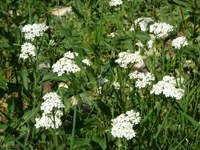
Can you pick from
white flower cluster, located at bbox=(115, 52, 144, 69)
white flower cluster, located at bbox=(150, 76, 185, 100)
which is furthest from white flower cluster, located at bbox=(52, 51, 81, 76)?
white flower cluster, located at bbox=(150, 76, 185, 100)

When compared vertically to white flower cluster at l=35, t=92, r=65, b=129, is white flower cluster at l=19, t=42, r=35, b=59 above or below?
above

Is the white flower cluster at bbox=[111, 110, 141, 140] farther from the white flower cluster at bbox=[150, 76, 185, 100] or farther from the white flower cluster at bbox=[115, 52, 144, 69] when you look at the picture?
Result: the white flower cluster at bbox=[115, 52, 144, 69]

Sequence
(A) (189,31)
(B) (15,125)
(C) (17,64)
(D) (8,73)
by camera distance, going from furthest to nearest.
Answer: (D) (8,73), (A) (189,31), (C) (17,64), (B) (15,125)

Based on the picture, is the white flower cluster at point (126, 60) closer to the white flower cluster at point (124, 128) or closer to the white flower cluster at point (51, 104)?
the white flower cluster at point (124, 128)

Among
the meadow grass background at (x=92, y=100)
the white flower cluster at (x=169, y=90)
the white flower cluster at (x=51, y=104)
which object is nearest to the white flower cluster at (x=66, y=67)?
the meadow grass background at (x=92, y=100)

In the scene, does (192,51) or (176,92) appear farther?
(192,51)

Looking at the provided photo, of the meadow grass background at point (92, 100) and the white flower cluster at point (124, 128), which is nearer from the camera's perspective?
the white flower cluster at point (124, 128)

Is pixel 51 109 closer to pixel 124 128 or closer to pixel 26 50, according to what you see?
pixel 124 128

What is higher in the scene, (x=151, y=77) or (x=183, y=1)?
(x=183, y=1)

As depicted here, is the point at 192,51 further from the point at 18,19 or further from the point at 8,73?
the point at 8,73

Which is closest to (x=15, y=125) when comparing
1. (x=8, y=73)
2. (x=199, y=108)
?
(x=199, y=108)

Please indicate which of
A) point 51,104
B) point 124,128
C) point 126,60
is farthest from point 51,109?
point 126,60
